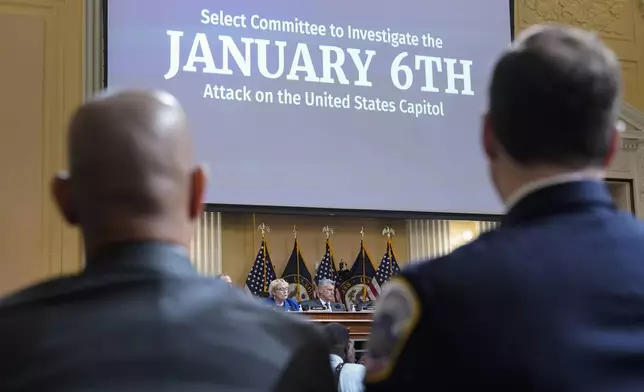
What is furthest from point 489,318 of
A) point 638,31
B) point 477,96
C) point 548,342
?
point 638,31

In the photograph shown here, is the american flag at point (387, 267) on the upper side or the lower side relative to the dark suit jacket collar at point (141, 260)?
lower

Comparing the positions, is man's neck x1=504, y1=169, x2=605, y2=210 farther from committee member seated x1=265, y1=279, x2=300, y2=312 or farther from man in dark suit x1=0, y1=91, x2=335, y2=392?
committee member seated x1=265, y1=279, x2=300, y2=312

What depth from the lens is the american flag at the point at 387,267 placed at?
7969 mm

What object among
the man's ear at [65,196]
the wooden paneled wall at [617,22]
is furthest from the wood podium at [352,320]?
the man's ear at [65,196]

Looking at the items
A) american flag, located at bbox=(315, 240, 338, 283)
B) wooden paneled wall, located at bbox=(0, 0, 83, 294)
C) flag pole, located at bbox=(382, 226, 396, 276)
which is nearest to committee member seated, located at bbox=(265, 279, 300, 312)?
american flag, located at bbox=(315, 240, 338, 283)

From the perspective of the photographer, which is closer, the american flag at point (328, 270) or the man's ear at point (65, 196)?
the man's ear at point (65, 196)

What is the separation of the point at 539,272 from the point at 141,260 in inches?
17.3

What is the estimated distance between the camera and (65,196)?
A: 1.06m

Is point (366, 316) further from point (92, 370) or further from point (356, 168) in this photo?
point (92, 370)

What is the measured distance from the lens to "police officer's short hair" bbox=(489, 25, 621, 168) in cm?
100

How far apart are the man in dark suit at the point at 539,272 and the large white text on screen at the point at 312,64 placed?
184 inches

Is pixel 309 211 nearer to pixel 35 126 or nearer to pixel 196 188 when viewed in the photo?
pixel 35 126

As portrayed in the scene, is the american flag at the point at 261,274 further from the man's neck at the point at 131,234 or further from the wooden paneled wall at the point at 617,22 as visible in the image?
the man's neck at the point at 131,234

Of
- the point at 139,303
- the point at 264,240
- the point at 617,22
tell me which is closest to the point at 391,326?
the point at 139,303
